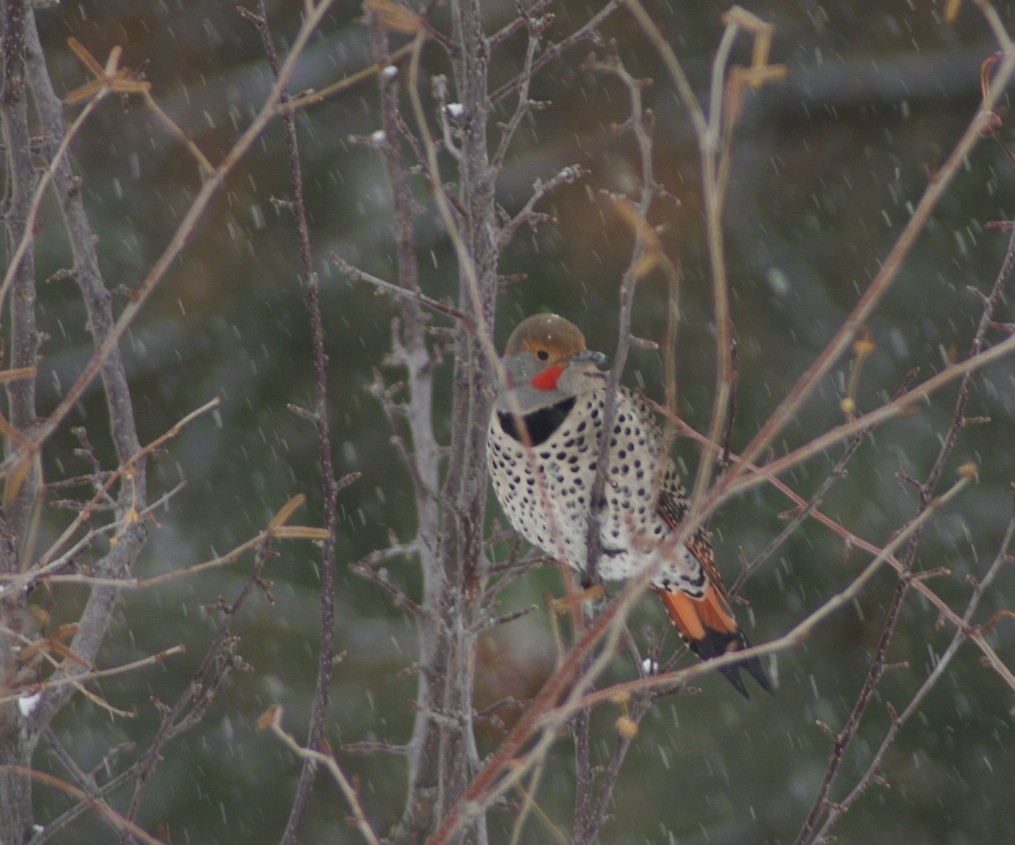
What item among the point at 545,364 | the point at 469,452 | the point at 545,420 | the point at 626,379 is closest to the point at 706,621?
the point at 545,420

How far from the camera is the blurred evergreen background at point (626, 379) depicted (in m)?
5.43

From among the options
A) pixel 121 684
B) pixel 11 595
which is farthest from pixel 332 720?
pixel 11 595

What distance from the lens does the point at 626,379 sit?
5.29 meters

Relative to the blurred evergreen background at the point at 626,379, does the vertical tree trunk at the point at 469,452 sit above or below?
above

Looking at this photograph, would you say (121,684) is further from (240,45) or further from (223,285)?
(240,45)

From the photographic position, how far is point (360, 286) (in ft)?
18.5

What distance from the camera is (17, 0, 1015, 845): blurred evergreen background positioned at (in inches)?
214

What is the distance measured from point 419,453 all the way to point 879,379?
3.34 meters

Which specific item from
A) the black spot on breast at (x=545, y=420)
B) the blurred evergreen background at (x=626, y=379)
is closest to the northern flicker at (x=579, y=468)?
the black spot on breast at (x=545, y=420)

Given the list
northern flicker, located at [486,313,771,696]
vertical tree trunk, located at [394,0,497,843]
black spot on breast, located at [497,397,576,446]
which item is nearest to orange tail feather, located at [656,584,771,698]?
northern flicker, located at [486,313,771,696]

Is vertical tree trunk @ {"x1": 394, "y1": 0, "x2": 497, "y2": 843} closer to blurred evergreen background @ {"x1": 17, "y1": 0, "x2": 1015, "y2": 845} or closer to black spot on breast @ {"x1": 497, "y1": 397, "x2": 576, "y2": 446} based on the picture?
black spot on breast @ {"x1": 497, "y1": 397, "x2": 576, "y2": 446}

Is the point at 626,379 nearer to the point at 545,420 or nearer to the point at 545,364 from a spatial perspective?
the point at 545,420

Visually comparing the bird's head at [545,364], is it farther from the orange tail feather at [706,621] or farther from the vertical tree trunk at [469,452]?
the vertical tree trunk at [469,452]

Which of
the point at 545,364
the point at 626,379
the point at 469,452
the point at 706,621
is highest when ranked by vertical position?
the point at 469,452
